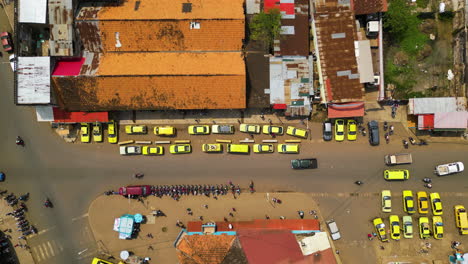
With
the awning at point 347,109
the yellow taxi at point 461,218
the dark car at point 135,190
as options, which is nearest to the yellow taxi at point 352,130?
the awning at point 347,109

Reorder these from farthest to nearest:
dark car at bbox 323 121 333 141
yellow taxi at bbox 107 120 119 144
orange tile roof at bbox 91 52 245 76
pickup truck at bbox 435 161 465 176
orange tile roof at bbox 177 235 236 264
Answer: yellow taxi at bbox 107 120 119 144 < dark car at bbox 323 121 333 141 < pickup truck at bbox 435 161 465 176 < orange tile roof at bbox 177 235 236 264 < orange tile roof at bbox 91 52 245 76

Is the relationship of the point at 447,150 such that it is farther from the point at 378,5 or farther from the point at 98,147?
the point at 98,147

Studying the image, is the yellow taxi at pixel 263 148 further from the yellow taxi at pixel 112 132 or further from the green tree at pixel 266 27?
the yellow taxi at pixel 112 132

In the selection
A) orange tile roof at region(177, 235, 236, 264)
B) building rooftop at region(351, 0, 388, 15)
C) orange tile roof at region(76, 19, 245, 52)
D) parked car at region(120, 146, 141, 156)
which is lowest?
orange tile roof at region(177, 235, 236, 264)

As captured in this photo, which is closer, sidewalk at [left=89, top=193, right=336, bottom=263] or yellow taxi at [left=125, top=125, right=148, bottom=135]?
yellow taxi at [left=125, top=125, right=148, bottom=135]

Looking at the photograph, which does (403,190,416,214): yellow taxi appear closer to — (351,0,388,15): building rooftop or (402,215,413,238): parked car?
(402,215,413,238): parked car

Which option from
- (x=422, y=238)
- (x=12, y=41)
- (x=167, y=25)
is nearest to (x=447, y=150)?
(x=422, y=238)

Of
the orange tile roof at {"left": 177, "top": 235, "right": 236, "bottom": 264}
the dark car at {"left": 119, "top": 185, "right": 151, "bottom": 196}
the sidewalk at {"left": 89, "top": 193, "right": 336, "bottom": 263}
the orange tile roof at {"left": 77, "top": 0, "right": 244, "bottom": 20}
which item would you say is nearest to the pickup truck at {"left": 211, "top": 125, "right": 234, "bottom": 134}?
the sidewalk at {"left": 89, "top": 193, "right": 336, "bottom": 263}
